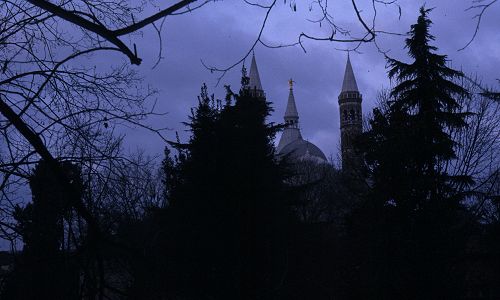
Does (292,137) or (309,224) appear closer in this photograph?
(309,224)

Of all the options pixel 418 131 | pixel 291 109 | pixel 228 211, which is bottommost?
pixel 228 211

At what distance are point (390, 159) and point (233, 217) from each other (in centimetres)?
504

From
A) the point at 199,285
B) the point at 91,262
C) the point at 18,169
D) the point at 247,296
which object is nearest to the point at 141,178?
the point at 18,169

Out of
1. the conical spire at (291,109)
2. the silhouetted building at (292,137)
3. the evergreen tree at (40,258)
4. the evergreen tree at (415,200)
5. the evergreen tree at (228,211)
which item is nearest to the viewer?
the evergreen tree at (40,258)


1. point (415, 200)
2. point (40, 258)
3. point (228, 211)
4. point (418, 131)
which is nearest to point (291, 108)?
point (418, 131)

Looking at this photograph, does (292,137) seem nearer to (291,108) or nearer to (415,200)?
(291,108)

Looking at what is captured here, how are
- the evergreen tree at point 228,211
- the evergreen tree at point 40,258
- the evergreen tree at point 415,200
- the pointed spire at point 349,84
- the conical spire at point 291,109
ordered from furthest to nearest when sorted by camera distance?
the conical spire at point 291,109
the pointed spire at point 349,84
the evergreen tree at point 415,200
the evergreen tree at point 228,211
the evergreen tree at point 40,258

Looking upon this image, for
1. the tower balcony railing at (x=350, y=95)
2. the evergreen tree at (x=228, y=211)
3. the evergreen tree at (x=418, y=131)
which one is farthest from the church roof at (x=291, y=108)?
the evergreen tree at (x=228, y=211)

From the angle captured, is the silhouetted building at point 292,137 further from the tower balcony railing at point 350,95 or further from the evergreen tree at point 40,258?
the evergreen tree at point 40,258

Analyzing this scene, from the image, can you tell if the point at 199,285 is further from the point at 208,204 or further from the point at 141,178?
the point at 141,178

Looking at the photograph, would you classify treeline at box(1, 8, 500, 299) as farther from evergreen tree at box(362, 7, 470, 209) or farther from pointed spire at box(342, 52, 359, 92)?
pointed spire at box(342, 52, 359, 92)

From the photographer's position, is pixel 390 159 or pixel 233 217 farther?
pixel 390 159

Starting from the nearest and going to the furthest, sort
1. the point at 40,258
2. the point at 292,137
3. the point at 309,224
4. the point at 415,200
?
1. the point at 40,258
2. the point at 415,200
3. the point at 309,224
4. the point at 292,137

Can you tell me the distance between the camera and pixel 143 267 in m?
3.31
